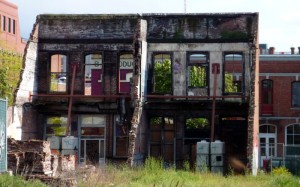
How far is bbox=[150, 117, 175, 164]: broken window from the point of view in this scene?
39.2m

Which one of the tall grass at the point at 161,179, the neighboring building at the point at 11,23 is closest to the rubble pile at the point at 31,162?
the tall grass at the point at 161,179

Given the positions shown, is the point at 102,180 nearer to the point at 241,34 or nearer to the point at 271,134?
the point at 241,34

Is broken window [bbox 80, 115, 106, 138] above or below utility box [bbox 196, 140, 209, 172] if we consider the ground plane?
above

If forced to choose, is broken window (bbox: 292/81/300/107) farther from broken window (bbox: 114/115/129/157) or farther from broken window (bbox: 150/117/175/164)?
broken window (bbox: 114/115/129/157)

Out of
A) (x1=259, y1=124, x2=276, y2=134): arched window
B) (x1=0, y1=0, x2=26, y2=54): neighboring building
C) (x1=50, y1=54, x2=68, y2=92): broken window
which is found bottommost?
(x1=259, y1=124, x2=276, y2=134): arched window

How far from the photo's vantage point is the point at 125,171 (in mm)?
29812

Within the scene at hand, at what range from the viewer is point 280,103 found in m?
53.0

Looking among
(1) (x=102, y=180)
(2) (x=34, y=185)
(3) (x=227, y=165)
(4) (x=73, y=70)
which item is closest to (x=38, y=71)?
(4) (x=73, y=70)

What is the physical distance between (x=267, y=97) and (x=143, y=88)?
1756 centimetres

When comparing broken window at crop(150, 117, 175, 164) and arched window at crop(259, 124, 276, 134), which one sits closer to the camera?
broken window at crop(150, 117, 175, 164)

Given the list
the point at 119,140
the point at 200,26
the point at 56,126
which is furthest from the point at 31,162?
the point at 200,26

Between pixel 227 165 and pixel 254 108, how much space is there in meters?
4.17

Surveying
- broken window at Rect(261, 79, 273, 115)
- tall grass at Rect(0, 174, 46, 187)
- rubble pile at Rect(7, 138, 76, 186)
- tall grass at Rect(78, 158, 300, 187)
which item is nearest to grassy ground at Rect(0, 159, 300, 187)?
tall grass at Rect(78, 158, 300, 187)

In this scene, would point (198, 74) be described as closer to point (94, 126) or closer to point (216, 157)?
point (94, 126)
